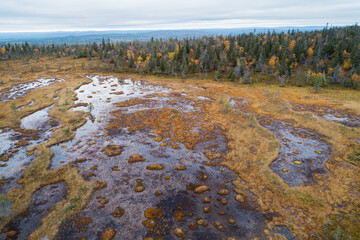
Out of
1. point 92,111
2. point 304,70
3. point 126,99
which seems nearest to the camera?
point 92,111

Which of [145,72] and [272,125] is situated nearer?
[272,125]

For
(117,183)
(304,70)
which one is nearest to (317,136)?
(117,183)

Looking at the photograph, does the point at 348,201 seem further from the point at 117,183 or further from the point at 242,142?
the point at 117,183

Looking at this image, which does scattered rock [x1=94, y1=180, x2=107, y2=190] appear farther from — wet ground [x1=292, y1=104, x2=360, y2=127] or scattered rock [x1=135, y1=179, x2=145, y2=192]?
wet ground [x1=292, y1=104, x2=360, y2=127]

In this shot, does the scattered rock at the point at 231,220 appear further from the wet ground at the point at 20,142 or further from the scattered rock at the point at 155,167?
the wet ground at the point at 20,142

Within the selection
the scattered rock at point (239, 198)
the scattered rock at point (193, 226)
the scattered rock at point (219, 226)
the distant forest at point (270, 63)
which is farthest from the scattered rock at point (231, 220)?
the distant forest at point (270, 63)

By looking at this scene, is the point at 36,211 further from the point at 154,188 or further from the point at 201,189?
the point at 201,189

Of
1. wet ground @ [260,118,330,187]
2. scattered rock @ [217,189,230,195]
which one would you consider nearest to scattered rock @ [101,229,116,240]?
scattered rock @ [217,189,230,195]
